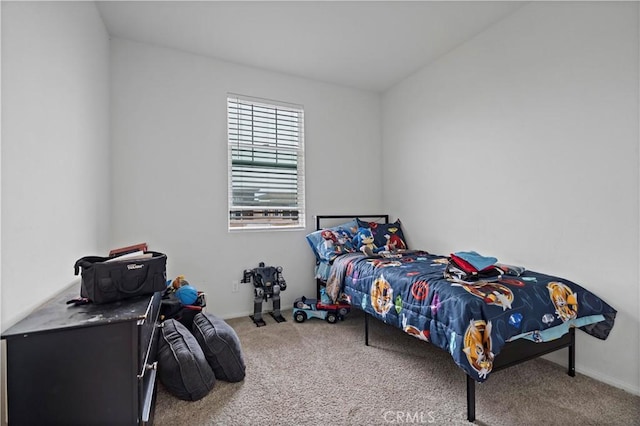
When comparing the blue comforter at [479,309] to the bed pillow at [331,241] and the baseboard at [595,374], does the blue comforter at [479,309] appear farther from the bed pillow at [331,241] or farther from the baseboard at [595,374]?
the bed pillow at [331,241]

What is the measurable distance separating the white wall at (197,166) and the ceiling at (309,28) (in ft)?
0.73

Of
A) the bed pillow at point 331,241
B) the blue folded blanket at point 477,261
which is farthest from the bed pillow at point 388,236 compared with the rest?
the blue folded blanket at point 477,261

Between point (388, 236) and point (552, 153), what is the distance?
169cm

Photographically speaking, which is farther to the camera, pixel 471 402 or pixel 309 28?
pixel 309 28

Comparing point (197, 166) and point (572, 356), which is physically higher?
point (197, 166)

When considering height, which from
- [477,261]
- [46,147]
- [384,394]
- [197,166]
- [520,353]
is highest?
[197,166]

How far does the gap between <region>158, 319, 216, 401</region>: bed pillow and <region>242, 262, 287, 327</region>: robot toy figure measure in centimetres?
114

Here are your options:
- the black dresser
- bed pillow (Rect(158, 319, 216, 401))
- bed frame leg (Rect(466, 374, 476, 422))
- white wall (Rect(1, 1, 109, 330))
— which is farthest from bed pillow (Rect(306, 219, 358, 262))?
the black dresser

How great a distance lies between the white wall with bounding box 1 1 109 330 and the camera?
3.84ft

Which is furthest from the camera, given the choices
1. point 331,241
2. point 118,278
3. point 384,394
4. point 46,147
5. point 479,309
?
point 331,241

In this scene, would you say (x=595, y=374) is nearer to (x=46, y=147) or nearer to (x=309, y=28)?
(x=309, y=28)

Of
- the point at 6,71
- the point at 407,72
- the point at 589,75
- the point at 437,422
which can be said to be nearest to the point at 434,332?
the point at 437,422

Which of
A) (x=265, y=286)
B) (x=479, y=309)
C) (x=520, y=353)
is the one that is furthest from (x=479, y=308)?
(x=265, y=286)
